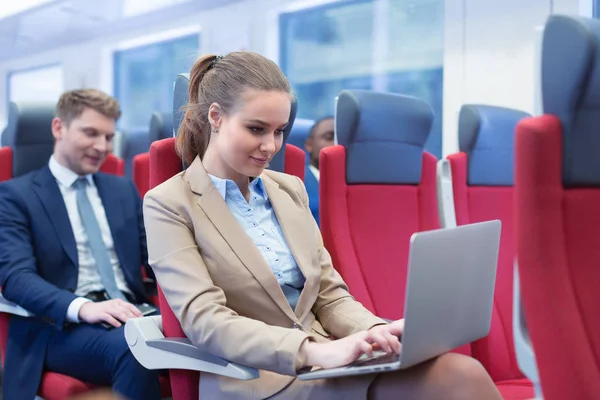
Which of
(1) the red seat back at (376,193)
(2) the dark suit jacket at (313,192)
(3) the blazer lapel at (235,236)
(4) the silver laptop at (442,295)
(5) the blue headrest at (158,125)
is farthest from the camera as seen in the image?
(2) the dark suit jacket at (313,192)

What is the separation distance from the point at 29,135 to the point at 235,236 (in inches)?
49.6

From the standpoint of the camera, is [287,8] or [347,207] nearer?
[347,207]

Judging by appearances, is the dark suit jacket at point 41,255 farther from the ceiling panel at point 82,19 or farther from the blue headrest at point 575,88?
the ceiling panel at point 82,19

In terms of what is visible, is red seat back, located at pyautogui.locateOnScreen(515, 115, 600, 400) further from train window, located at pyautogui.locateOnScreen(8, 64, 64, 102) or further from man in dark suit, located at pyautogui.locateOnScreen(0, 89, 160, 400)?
train window, located at pyautogui.locateOnScreen(8, 64, 64, 102)

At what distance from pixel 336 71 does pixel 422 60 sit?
0.97 metres

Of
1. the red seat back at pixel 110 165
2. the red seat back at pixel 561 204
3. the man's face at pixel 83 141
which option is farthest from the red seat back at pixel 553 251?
the red seat back at pixel 110 165

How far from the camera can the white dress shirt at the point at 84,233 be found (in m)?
2.07

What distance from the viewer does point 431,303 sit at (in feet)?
3.56

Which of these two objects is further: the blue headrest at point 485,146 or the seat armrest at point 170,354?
the blue headrest at point 485,146

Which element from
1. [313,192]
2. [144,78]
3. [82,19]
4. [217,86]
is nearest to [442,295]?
[217,86]

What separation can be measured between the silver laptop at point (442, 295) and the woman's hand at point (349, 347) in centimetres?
2

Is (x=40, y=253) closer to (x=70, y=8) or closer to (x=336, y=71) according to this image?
(x=336, y=71)

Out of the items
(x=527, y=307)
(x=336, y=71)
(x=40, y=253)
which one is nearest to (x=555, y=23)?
(x=527, y=307)

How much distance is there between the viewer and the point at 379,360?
118cm
